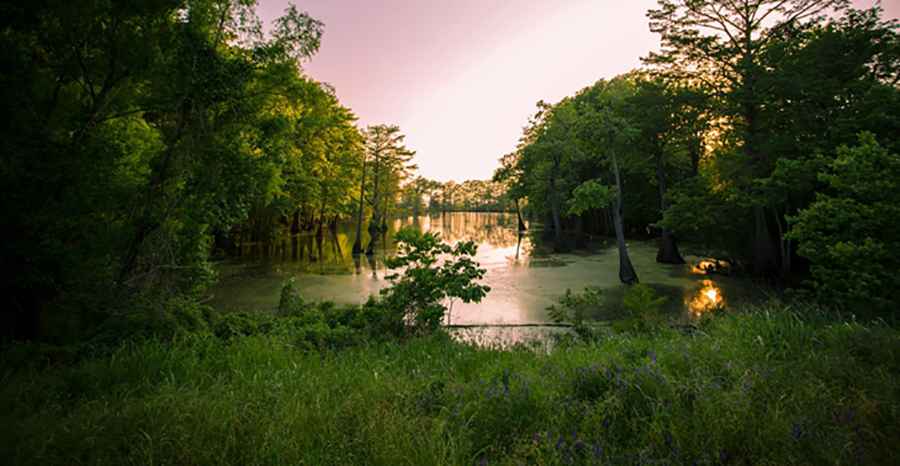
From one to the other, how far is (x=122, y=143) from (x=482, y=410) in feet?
22.2

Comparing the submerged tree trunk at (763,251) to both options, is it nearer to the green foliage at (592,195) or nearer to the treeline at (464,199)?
the green foliage at (592,195)

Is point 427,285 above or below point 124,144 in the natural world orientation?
below

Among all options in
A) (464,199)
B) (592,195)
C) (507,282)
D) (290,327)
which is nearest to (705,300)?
(592,195)

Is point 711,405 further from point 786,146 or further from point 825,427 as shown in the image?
point 786,146

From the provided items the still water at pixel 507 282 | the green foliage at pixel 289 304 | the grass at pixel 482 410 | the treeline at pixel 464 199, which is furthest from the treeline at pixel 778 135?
the treeline at pixel 464 199

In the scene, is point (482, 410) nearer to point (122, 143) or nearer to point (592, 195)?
point (122, 143)

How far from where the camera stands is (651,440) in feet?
7.57

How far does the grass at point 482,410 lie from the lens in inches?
82.0

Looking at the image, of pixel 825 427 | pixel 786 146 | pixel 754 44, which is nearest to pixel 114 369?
pixel 825 427

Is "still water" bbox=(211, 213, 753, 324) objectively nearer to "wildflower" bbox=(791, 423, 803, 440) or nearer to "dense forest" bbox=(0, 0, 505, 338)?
"dense forest" bbox=(0, 0, 505, 338)

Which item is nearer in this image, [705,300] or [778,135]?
[705,300]

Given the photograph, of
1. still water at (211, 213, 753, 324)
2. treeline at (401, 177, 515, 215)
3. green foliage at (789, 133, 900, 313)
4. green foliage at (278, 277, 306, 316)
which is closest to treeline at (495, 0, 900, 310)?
green foliage at (789, 133, 900, 313)

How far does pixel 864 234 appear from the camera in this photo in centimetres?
672

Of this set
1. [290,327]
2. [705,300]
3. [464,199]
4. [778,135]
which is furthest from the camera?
[464,199]
